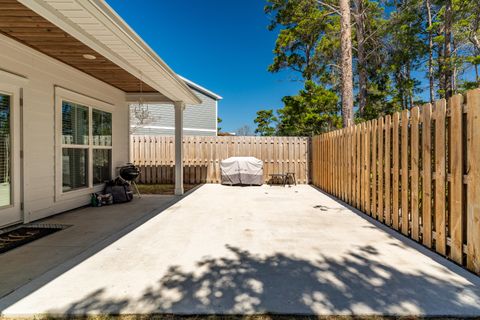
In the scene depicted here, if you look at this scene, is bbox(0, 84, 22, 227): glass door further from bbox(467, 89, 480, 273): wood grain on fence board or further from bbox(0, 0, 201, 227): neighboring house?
bbox(467, 89, 480, 273): wood grain on fence board

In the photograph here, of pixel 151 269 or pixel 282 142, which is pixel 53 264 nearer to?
pixel 151 269

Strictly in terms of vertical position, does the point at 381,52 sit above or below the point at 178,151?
above

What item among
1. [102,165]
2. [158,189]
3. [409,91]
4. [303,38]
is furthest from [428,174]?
[409,91]

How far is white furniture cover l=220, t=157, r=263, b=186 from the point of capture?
9.41 metres

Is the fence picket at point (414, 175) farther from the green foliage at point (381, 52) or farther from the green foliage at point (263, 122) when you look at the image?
the green foliage at point (263, 122)

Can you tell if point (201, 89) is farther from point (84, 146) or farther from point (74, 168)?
point (74, 168)

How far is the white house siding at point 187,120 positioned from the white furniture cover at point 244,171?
821 cm

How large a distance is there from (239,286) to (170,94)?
5344 millimetres

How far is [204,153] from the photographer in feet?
33.3

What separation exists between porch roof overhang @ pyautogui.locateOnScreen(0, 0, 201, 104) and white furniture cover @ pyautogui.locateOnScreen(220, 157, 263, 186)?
4.04m

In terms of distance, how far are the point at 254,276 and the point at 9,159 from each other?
164 inches

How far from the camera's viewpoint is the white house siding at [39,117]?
428 cm

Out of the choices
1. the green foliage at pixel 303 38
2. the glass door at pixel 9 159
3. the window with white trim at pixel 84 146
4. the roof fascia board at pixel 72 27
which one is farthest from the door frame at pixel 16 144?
the green foliage at pixel 303 38

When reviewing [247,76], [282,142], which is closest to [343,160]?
[282,142]
